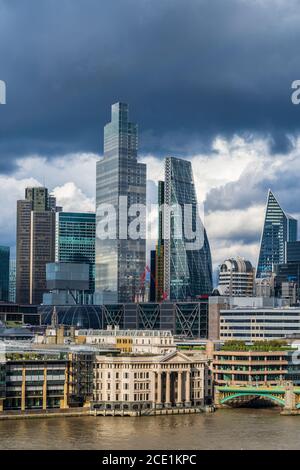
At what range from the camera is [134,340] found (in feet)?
415

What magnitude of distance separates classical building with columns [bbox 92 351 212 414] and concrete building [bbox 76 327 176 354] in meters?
4.66

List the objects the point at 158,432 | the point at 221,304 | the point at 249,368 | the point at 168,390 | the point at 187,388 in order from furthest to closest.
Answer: the point at 221,304 < the point at 249,368 < the point at 187,388 < the point at 168,390 < the point at 158,432

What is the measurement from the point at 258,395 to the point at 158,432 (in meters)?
23.4

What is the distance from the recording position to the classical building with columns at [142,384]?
335ft

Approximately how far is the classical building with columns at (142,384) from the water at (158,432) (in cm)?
316

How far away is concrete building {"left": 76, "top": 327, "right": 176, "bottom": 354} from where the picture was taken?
119 metres

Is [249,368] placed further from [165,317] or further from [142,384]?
[165,317]

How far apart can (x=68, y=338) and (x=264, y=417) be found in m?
35.5

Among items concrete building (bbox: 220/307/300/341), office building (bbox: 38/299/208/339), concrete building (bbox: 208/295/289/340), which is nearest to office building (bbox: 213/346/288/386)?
concrete building (bbox: 220/307/300/341)

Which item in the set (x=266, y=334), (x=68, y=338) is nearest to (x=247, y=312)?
(x=266, y=334)

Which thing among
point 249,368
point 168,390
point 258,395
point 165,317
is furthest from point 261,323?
point 168,390

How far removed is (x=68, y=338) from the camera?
130 meters

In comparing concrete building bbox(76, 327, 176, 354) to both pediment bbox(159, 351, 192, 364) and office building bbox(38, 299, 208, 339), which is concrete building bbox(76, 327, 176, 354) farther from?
office building bbox(38, 299, 208, 339)
